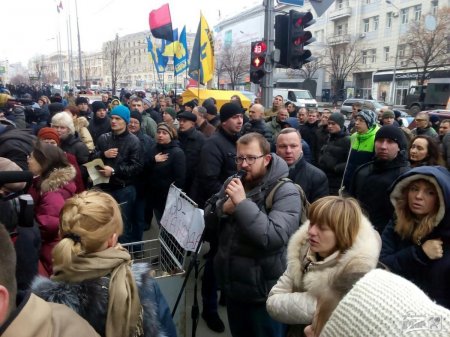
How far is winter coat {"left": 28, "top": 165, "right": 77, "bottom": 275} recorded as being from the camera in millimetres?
2693

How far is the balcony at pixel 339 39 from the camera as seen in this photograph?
4578 centimetres

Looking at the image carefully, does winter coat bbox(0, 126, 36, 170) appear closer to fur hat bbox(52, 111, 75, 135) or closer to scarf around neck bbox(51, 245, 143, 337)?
fur hat bbox(52, 111, 75, 135)

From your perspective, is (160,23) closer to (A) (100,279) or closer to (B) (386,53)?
(A) (100,279)

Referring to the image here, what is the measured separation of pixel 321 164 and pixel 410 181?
10.2 ft

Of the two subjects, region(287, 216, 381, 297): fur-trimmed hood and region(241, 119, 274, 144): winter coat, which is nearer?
region(287, 216, 381, 297): fur-trimmed hood

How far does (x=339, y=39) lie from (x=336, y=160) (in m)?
45.7

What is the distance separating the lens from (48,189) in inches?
113

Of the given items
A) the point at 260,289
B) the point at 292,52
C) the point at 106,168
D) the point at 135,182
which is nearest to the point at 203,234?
the point at 260,289

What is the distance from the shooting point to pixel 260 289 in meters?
2.37

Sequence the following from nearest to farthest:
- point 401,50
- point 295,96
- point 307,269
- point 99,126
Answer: point 307,269 < point 99,126 < point 295,96 < point 401,50

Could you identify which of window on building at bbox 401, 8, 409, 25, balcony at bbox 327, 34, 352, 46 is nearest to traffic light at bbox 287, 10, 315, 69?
A: window on building at bbox 401, 8, 409, 25

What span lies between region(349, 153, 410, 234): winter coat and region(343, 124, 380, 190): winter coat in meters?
1.24

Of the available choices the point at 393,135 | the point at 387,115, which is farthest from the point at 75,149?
the point at 387,115

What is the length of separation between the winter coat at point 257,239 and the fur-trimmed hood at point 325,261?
0.60 ft
